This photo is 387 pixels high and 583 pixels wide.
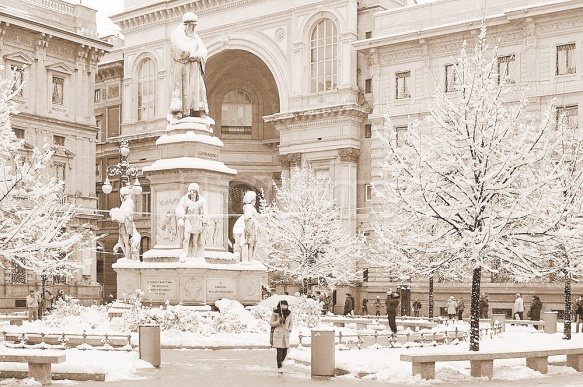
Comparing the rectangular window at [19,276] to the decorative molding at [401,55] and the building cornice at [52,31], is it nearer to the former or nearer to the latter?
the building cornice at [52,31]

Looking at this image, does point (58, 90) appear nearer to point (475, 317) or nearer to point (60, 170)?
point (60, 170)

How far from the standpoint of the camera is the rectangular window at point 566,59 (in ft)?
169

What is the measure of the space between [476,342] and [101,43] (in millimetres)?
48321

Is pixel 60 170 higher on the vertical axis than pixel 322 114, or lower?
lower

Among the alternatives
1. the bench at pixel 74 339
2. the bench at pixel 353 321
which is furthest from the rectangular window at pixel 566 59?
the bench at pixel 74 339

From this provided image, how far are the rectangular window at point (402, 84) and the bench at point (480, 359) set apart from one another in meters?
39.5

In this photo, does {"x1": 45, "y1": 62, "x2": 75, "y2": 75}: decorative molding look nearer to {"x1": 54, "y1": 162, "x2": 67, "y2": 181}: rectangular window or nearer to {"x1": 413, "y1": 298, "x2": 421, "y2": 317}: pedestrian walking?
{"x1": 54, "y1": 162, "x2": 67, "y2": 181}: rectangular window

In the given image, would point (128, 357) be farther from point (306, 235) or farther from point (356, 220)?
point (356, 220)

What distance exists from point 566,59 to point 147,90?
3256cm

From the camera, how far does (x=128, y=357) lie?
19.0 metres

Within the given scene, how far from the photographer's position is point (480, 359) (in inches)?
689

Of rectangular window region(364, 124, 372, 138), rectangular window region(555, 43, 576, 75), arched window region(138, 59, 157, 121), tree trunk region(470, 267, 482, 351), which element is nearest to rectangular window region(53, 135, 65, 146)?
arched window region(138, 59, 157, 121)

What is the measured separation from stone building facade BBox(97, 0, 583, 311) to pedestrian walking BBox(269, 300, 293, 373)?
34.1m

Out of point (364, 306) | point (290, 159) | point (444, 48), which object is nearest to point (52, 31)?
point (290, 159)
